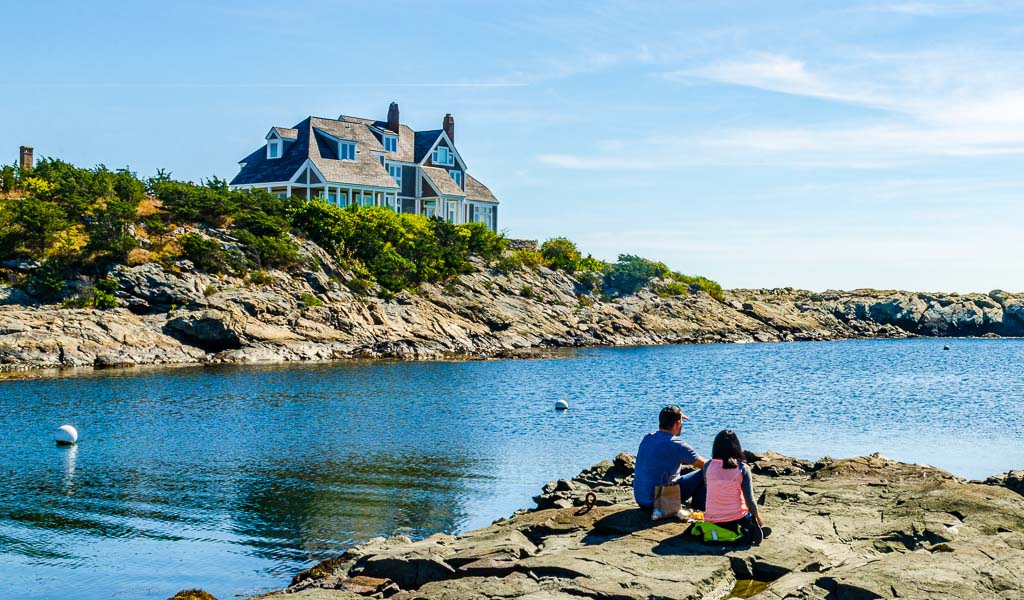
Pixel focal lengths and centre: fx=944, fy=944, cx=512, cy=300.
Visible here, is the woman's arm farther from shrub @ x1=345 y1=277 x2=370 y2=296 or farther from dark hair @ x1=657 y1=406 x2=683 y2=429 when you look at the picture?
shrub @ x1=345 y1=277 x2=370 y2=296

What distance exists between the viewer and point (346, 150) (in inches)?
3076

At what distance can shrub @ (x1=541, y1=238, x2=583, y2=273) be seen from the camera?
298ft

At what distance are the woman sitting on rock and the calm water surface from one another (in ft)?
22.8

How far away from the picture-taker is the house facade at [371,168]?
76.3 m

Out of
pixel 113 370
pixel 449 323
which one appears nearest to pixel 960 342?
pixel 449 323

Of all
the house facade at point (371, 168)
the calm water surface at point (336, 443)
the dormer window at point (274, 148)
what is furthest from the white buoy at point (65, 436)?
the dormer window at point (274, 148)

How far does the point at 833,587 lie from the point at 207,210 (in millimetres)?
61479

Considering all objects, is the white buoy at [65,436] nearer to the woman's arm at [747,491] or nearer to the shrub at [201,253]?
the woman's arm at [747,491]

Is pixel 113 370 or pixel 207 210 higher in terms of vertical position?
pixel 207 210

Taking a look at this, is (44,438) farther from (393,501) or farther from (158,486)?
(393,501)

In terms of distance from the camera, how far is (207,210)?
6588cm

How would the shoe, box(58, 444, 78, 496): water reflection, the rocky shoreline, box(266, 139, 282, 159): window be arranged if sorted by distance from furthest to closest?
box(266, 139, 282, 159): window < the rocky shoreline < box(58, 444, 78, 496): water reflection < the shoe

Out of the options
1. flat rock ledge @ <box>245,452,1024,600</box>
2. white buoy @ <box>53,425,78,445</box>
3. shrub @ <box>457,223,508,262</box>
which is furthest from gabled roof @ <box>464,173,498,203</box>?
flat rock ledge @ <box>245,452,1024,600</box>

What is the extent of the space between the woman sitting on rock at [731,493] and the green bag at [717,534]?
0.07 metres
